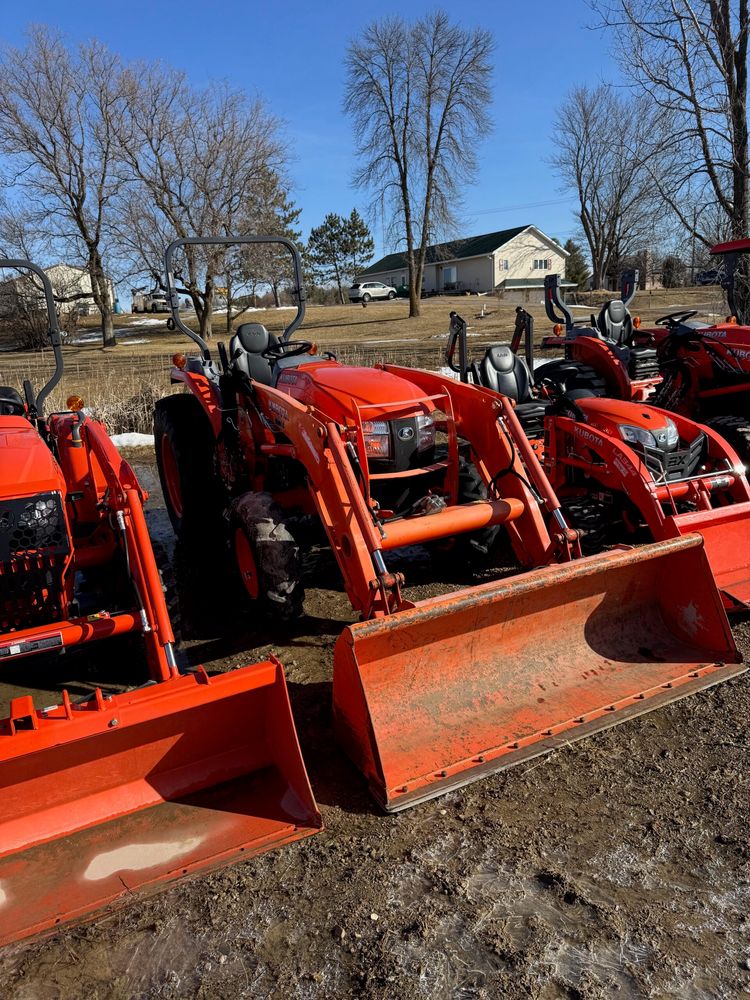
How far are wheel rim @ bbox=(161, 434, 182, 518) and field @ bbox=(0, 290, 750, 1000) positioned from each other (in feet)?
11.2

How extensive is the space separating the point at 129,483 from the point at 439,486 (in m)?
2.17

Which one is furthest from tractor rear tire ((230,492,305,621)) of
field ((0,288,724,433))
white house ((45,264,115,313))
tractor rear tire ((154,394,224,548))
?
white house ((45,264,115,313))

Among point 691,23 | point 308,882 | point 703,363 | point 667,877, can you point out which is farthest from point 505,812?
point 691,23

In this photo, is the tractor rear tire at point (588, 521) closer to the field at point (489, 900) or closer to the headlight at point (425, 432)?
the headlight at point (425, 432)

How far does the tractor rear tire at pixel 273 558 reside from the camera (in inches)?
168

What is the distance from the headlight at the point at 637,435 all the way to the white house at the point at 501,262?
149 ft

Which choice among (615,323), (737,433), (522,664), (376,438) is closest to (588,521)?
(376,438)

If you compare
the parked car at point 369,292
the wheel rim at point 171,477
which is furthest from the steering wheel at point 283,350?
Answer: the parked car at point 369,292

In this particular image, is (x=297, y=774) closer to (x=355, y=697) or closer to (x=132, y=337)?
Result: (x=355, y=697)

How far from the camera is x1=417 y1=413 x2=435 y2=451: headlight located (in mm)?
4781

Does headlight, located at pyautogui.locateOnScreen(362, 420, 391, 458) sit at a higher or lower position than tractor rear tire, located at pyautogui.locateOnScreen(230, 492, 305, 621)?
higher

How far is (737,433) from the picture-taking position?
6.50 meters

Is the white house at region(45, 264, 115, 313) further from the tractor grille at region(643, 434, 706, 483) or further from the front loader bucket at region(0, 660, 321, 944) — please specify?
the front loader bucket at region(0, 660, 321, 944)

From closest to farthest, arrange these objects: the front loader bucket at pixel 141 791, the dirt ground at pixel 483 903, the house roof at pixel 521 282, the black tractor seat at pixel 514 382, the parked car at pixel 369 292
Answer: the dirt ground at pixel 483 903 < the front loader bucket at pixel 141 791 < the black tractor seat at pixel 514 382 < the parked car at pixel 369 292 < the house roof at pixel 521 282
